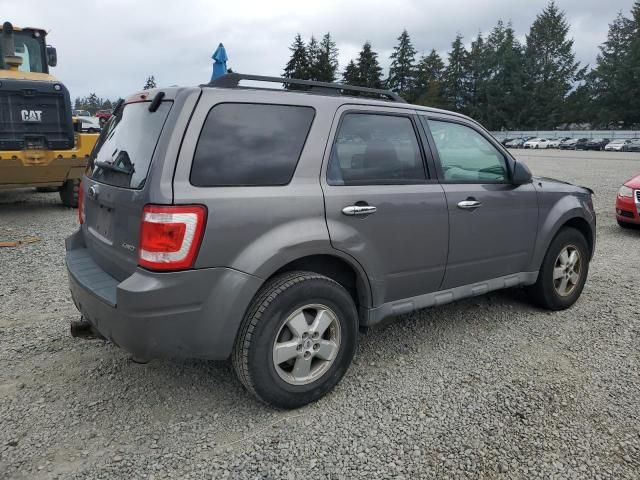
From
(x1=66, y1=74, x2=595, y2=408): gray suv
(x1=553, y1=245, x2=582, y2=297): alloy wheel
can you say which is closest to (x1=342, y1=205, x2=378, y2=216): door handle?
(x1=66, y1=74, x2=595, y2=408): gray suv

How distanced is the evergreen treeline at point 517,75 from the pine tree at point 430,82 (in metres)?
0.16

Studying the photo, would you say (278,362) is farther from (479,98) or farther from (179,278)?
(479,98)

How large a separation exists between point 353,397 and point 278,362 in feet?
1.92

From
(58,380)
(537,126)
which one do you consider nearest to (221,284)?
(58,380)

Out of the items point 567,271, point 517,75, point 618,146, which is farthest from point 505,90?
point 567,271

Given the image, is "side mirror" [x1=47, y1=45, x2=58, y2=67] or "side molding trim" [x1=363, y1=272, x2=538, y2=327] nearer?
"side molding trim" [x1=363, y1=272, x2=538, y2=327]

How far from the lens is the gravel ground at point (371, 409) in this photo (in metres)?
2.52

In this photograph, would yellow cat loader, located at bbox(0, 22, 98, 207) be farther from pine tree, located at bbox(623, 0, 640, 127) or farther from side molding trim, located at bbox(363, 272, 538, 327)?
pine tree, located at bbox(623, 0, 640, 127)

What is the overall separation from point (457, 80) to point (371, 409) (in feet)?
297

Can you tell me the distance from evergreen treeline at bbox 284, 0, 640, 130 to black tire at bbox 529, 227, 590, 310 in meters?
66.1

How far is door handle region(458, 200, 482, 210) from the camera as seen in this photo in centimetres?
360

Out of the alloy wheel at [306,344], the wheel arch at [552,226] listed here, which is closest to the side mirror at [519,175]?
the wheel arch at [552,226]

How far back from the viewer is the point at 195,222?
2.52 meters

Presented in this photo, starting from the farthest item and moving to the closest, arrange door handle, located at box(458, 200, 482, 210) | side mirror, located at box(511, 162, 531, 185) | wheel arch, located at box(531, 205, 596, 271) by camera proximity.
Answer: wheel arch, located at box(531, 205, 596, 271), side mirror, located at box(511, 162, 531, 185), door handle, located at box(458, 200, 482, 210)
